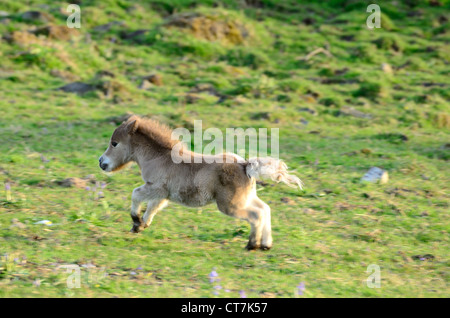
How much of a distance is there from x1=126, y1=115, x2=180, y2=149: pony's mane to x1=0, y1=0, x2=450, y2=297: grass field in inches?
46.0

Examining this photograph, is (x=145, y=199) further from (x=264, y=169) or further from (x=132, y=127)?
→ (x=264, y=169)

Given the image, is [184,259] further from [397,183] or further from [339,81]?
[339,81]

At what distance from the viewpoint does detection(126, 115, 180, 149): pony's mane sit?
8008 millimetres

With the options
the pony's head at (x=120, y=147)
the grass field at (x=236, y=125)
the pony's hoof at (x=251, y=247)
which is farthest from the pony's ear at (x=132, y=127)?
the pony's hoof at (x=251, y=247)

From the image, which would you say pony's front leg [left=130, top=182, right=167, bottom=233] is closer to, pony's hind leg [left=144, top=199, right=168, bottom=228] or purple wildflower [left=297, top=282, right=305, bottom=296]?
pony's hind leg [left=144, top=199, right=168, bottom=228]

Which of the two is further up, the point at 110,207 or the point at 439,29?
the point at 439,29

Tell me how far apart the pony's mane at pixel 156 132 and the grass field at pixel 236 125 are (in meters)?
1.17

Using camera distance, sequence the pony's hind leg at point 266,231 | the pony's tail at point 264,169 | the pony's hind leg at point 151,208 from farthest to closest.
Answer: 1. the pony's hind leg at point 151,208
2. the pony's hind leg at point 266,231
3. the pony's tail at point 264,169

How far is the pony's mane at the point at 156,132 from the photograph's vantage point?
8008mm

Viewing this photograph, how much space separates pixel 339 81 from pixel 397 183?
8.78 meters

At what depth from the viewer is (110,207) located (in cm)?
872

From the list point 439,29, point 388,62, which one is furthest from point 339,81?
point 439,29

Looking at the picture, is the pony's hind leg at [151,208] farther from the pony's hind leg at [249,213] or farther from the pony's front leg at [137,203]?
the pony's hind leg at [249,213]
